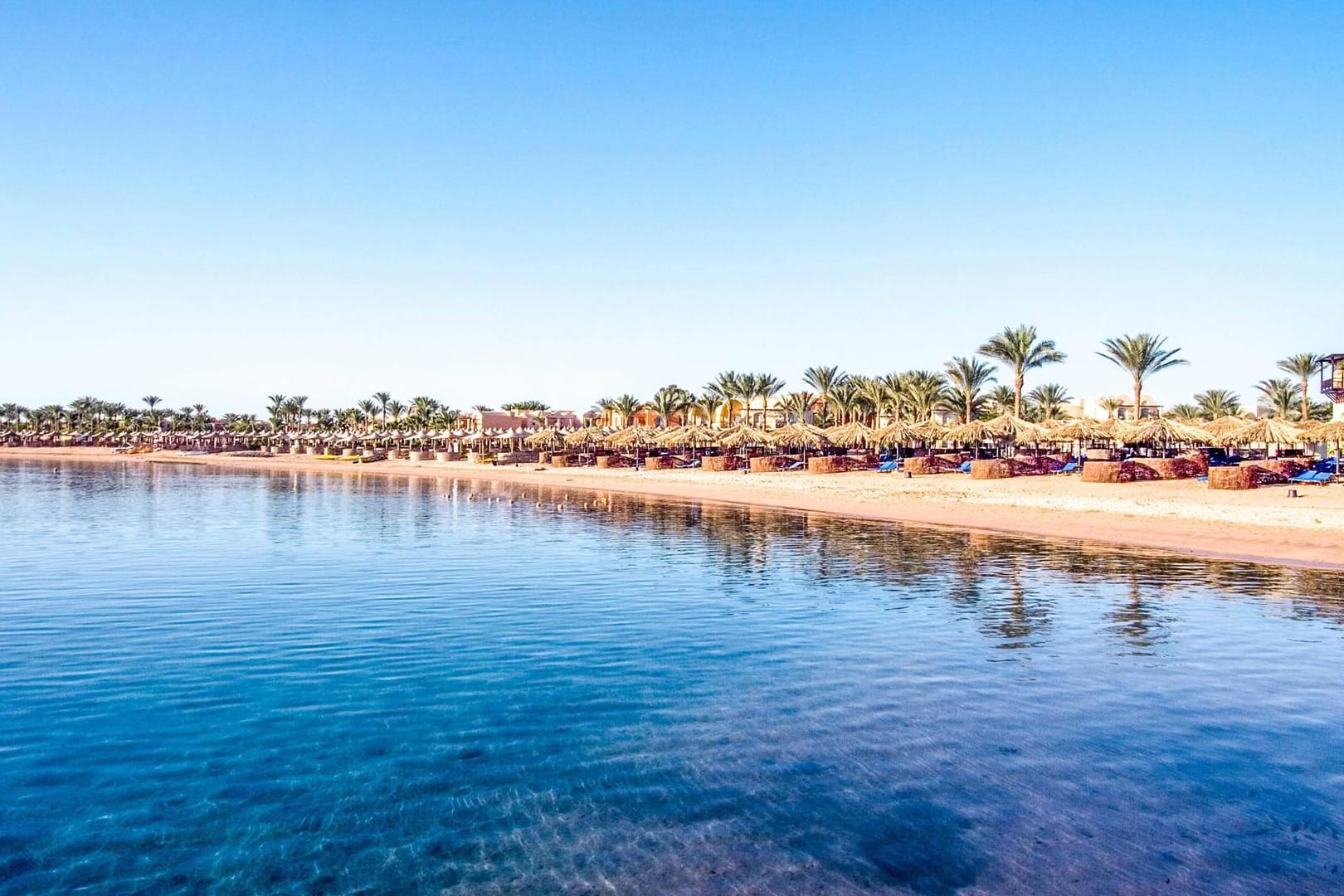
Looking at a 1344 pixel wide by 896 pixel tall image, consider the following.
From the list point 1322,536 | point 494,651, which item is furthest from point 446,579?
point 1322,536

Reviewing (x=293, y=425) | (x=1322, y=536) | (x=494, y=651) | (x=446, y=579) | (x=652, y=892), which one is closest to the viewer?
(x=652, y=892)

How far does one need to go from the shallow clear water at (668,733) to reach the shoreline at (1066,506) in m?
4.25

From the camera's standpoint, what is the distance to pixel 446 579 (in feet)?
51.1

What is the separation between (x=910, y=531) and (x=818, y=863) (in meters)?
19.5

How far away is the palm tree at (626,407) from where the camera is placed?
252 feet

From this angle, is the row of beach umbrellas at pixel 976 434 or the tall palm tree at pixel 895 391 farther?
the tall palm tree at pixel 895 391

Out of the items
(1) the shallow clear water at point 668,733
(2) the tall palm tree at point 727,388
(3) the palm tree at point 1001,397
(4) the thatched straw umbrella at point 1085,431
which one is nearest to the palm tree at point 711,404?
(2) the tall palm tree at point 727,388

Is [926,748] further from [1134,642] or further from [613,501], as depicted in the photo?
[613,501]

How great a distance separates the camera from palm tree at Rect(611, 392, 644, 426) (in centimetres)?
7694

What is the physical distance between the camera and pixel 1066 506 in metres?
26.9

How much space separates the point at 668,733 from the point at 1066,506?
22.9 metres

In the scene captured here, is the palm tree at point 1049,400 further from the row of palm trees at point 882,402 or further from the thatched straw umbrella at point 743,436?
the thatched straw umbrella at point 743,436

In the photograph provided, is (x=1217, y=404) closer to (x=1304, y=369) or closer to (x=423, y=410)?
(x=1304, y=369)

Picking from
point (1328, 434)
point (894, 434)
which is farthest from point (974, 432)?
point (1328, 434)
